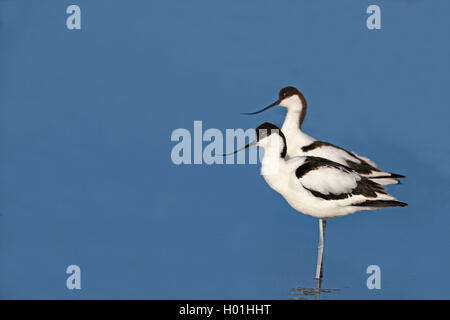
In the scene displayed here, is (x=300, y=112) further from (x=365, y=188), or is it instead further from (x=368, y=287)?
(x=368, y=287)

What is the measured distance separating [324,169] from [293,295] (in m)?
2.09

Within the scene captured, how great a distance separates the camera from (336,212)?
1204 cm

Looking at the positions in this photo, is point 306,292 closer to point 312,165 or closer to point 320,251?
point 320,251

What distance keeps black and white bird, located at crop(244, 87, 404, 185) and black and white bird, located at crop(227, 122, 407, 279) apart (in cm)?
168

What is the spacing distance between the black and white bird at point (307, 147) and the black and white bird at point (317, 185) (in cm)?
168

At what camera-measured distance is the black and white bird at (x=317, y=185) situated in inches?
467

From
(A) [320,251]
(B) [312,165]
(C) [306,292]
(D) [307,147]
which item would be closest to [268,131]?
(B) [312,165]

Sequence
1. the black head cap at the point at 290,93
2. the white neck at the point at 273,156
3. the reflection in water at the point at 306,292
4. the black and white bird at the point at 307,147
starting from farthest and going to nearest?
1. the black head cap at the point at 290,93
2. the black and white bird at the point at 307,147
3. the white neck at the point at 273,156
4. the reflection in water at the point at 306,292

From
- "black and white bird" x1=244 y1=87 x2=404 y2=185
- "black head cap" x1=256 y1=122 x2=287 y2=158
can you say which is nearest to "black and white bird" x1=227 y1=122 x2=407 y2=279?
"black head cap" x1=256 y1=122 x2=287 y2=158

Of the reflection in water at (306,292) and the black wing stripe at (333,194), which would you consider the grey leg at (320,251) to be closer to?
the reflection in water at (306,292)

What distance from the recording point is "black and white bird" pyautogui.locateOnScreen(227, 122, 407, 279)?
1186cm

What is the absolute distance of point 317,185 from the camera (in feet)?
38.8

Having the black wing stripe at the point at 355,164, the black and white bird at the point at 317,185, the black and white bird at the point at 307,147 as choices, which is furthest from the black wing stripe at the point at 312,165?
the black wing stripe at the point at 355,164
